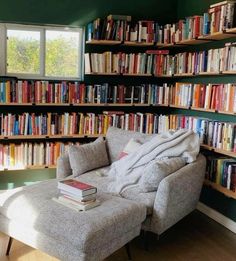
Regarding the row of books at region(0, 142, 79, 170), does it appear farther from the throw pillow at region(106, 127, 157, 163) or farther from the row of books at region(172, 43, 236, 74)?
the row of books at region(172, 43, 236, 74)

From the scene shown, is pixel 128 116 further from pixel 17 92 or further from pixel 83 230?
pixel 83 230

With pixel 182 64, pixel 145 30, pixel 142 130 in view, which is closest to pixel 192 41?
pixel 182 64

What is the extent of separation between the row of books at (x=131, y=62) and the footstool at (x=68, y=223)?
6.13 ft

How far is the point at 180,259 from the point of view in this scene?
2.88 metres

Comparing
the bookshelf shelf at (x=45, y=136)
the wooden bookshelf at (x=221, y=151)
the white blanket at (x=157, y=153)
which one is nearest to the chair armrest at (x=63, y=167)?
the white blanket at (x=157, y=153)

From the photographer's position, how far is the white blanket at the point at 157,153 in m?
3.25

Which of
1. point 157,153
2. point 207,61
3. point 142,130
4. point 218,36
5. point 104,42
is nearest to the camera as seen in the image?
point 157,153

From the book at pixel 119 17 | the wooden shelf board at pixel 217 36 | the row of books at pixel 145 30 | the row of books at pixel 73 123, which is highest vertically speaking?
the book at pixel 119 17

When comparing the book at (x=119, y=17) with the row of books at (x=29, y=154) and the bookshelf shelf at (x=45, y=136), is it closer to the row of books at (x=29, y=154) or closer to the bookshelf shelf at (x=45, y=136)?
the bookshelf shelf at (x=45, y=136)

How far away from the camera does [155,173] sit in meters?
2.97

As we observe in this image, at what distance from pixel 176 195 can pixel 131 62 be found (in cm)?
198

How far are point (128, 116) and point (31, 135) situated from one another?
3.92 feet

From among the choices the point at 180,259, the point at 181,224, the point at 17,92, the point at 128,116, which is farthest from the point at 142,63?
the point at 180,259

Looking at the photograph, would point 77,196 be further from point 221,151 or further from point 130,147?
point 221,151
